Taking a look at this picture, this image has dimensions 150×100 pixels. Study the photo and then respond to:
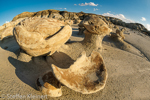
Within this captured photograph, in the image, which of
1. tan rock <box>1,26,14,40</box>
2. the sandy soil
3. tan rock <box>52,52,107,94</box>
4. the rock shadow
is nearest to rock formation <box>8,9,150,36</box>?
tan rock <box>1,26,14,40</box>

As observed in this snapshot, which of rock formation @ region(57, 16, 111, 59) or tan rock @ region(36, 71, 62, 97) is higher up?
rock formation @ region(57, 16, 111, 59)

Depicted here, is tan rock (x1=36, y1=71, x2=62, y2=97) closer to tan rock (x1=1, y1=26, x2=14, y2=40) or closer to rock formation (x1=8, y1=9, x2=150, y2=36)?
tan rock (x1=1, y1=26, x2=14, y2=40)

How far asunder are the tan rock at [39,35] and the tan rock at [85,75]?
3.12ft

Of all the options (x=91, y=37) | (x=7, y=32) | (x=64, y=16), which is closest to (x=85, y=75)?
(x=91, y=37)

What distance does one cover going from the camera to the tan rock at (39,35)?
228cm

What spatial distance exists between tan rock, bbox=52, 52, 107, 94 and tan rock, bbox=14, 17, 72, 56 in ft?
3.12

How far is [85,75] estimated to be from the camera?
195 centimetres

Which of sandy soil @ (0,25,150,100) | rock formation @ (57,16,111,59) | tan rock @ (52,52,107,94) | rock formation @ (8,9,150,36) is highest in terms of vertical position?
rock formation @ (8,9,150,36)

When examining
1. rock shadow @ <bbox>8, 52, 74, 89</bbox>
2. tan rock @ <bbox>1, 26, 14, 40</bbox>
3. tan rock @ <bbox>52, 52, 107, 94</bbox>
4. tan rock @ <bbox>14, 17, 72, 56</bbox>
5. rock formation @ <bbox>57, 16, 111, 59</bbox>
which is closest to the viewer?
tan rock @ <bbox>52, 52, 107, 94</bbox>

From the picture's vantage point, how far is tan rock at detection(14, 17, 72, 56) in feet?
7.49

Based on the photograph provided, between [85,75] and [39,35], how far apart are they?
1.60 metres

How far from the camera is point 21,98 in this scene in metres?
1.57

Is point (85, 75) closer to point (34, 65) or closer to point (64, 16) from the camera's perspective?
point (34, 65)

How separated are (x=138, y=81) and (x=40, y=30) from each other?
322 centimetres
